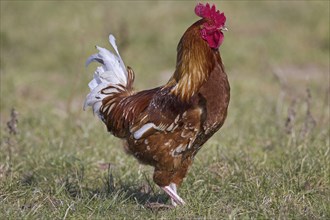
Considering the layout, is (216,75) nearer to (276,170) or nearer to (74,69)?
(276,170)

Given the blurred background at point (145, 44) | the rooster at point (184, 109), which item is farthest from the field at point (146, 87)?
the rooster at point (184, 109)

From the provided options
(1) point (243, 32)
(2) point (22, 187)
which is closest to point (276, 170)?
(2) point (22, 187)

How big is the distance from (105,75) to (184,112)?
92cm

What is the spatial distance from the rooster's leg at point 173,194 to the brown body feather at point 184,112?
42mm

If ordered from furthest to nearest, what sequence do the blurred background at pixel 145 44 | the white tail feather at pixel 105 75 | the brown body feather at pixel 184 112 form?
the blurred background at pixel 145 44 → the white tail feather at pixel 105 75 → the brown body feather at pixel 184 112

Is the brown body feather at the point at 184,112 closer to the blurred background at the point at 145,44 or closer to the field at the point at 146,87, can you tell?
the field at the point at 146,87

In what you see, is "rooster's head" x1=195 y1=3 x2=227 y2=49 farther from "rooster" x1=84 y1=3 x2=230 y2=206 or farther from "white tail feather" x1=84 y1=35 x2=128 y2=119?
"white tail feather" x1=84 y1=35 x2=128 y2=119

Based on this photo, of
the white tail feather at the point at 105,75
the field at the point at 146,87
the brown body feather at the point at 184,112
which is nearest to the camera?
the brown body feather at the point at 184,112

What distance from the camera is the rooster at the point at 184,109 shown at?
4.67 metres

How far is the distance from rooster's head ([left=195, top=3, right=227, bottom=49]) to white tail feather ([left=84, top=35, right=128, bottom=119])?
0.85 meters

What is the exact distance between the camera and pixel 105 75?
5320 mm

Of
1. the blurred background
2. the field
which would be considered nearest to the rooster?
the field

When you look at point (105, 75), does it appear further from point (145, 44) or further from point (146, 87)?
point (145, 44)

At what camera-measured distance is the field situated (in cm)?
482
